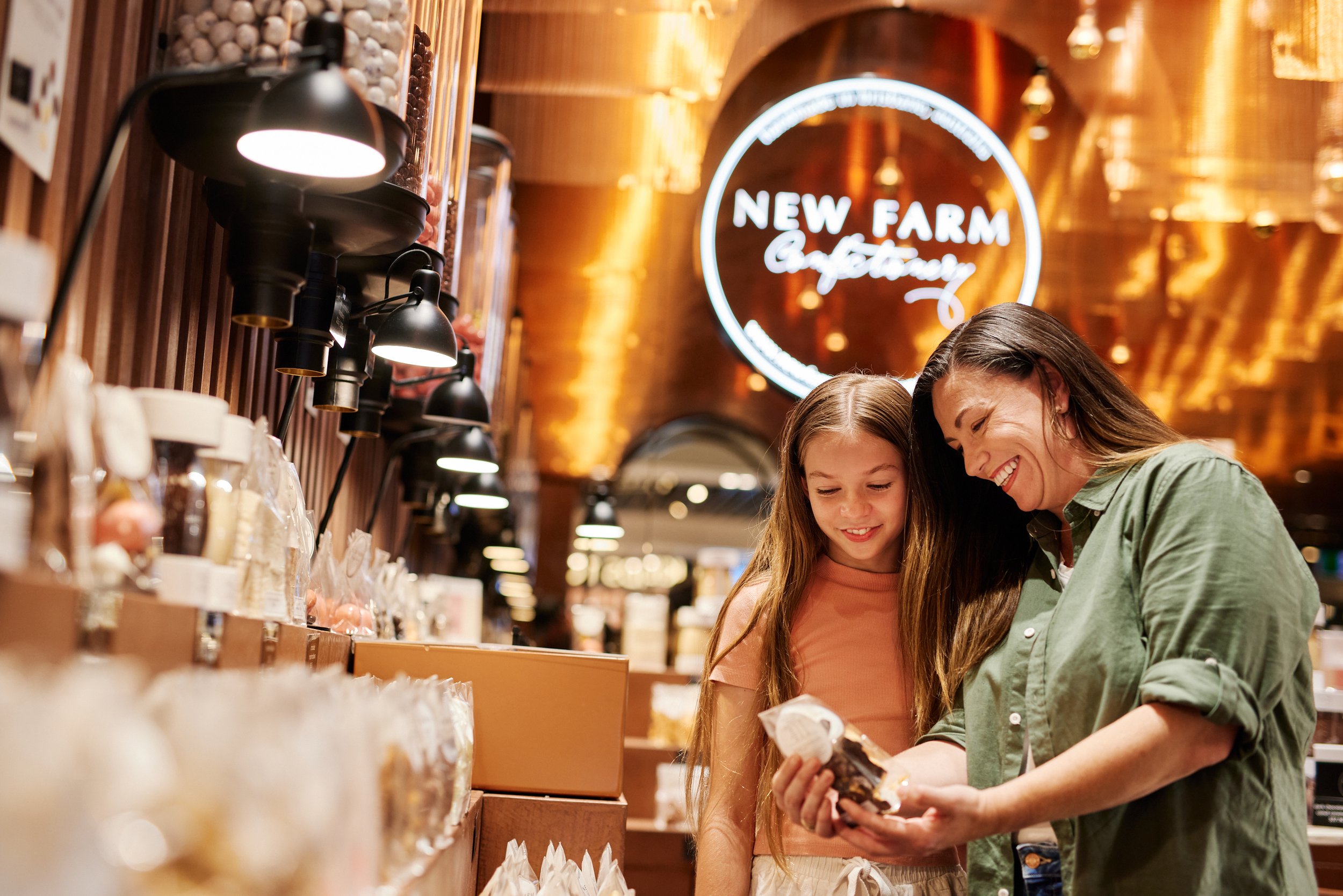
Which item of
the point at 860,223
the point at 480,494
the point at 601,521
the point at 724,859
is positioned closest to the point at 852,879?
Result: the point at 724,859

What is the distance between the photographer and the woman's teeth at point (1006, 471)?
1827 mm

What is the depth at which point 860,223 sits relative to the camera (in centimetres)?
549

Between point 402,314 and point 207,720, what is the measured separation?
1.29m

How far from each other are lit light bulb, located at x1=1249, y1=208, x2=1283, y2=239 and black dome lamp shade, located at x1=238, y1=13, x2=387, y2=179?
527cm

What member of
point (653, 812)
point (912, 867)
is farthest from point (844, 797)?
point (653, 812)

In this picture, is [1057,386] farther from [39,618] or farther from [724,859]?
[39,618]

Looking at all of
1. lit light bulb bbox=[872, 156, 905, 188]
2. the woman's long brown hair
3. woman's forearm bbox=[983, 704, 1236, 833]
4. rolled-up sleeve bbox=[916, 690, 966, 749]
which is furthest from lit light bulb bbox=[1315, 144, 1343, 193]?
woman's forearm bbox=[983, 704, 1236, 833]

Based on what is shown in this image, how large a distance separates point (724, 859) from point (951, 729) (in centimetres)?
45

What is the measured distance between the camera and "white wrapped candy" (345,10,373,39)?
1.34 metres

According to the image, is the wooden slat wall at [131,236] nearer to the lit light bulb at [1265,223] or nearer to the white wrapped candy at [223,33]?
the white wrapped candy at [223,33]

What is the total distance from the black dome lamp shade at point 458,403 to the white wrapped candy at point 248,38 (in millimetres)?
1277

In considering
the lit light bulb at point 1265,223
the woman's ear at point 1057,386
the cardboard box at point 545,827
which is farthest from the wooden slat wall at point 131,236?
the lit light bulb at point 1265,223

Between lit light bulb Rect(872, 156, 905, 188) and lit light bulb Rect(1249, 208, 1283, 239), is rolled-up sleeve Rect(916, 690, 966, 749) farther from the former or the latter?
lit light bulb Rect(1249, 208, 1283, 239)

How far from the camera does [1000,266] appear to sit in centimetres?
532
